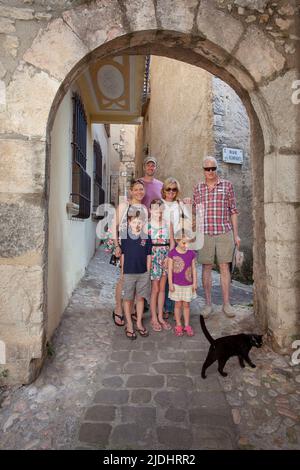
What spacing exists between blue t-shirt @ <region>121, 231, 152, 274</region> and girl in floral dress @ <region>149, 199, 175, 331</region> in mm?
144

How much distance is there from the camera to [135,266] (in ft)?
9.49

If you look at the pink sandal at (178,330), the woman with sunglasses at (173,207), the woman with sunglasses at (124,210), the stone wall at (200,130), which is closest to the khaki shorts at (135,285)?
the woman with sunglasses at (124,210)

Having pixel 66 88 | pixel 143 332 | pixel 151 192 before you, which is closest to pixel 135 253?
pixel 143 332

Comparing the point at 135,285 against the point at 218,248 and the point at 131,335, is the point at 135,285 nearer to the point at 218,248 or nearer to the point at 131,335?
the point at 131,335

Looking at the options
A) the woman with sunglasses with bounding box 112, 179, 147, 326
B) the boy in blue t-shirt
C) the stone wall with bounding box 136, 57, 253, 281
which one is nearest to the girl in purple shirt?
the boy in blue t-shirt

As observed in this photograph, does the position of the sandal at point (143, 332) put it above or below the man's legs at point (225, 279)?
below

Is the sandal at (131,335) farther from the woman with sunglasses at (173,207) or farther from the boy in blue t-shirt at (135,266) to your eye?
the woman with sunglasses at (173,207)

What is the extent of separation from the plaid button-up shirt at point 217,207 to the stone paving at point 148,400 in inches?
41.3

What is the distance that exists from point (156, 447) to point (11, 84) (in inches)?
96.3

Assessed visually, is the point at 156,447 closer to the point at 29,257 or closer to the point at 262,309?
the point at 29,257

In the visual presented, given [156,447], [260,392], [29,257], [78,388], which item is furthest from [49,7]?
[260,392]

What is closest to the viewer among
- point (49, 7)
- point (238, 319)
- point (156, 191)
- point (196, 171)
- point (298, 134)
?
point (49, 7)

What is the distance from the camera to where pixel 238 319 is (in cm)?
314

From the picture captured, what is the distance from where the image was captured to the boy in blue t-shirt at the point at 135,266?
2.89m
